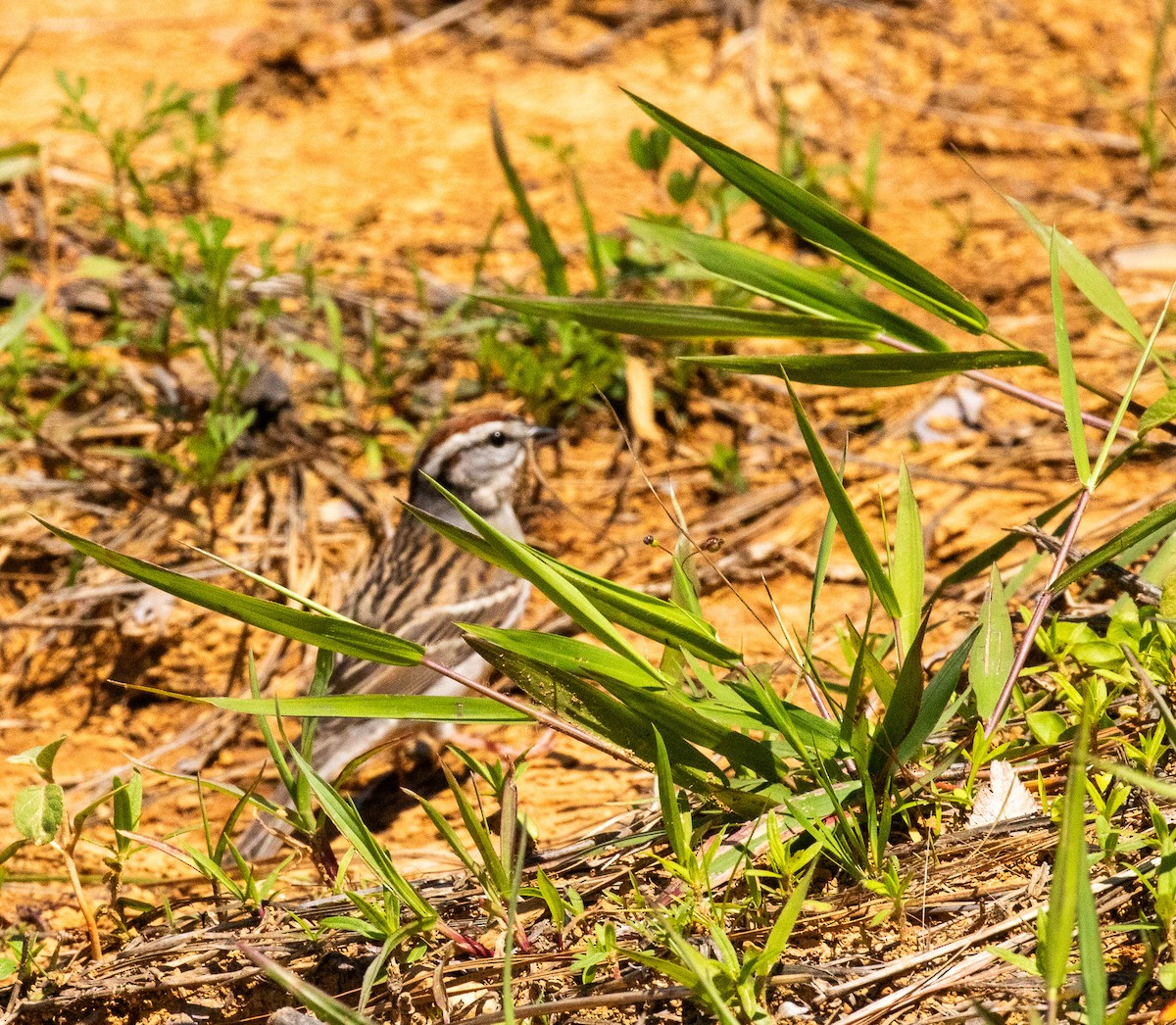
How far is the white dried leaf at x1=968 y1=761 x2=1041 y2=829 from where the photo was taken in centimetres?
257

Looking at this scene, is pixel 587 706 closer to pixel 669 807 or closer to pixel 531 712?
pixel 531 712

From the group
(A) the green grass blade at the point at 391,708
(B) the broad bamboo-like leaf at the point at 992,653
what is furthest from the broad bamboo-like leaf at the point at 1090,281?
(A) the green grass blade at the point at 391,708

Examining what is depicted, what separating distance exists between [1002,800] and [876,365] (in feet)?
3.35

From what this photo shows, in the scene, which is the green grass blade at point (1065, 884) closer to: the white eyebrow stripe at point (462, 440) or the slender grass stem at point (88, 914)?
the slender grass stem at point (88, 914)

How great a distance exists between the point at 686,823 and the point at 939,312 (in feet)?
4.63

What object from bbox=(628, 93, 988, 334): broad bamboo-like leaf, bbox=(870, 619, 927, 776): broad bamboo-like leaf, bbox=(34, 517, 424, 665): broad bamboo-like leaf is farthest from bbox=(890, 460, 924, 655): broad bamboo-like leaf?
bbox=(34, 517, 424, 665): broad bamboo-like leaf

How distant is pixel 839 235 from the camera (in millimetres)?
2996

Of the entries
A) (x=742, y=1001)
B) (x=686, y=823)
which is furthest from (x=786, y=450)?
(x=742, y=1001)

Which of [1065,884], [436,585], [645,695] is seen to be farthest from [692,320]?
[436,585]

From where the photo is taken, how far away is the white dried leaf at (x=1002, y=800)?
257 cm

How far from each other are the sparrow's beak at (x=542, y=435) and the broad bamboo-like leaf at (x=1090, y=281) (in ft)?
7.79

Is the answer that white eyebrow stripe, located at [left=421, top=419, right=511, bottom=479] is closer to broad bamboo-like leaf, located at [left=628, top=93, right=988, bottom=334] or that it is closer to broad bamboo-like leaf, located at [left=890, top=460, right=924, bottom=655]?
broad bamboo-like leaf, located at [left=628, top=93, right=988, bottom=334]

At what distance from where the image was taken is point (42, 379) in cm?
535

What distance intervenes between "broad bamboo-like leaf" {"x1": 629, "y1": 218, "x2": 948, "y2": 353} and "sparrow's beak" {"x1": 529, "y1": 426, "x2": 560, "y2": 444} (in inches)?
78.7
